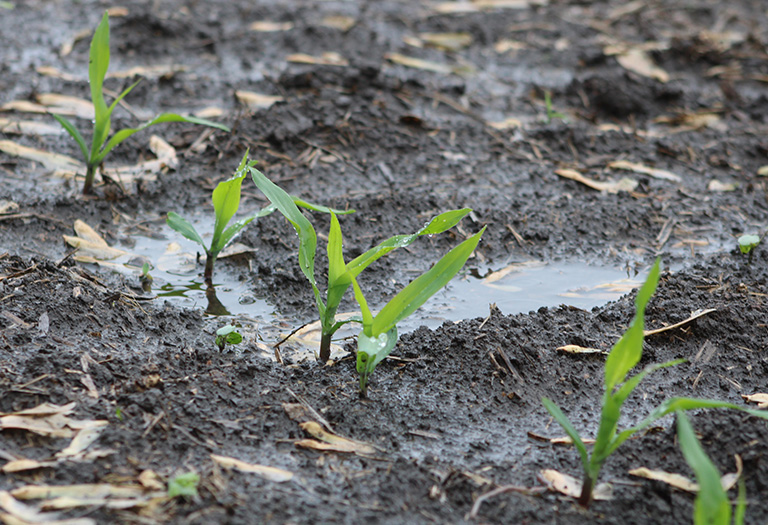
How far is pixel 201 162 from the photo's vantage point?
3.63 m

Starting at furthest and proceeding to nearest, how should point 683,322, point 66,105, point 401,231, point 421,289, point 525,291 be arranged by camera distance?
point 66,105 < point 401,231 < point 525,291 < point 683,322 < point 421,289

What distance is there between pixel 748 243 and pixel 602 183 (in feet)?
3.07

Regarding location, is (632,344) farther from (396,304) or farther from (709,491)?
(396,304)

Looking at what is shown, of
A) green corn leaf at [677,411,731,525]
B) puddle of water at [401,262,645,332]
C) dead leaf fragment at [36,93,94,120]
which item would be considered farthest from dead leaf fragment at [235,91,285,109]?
green corn leaf at [677,411,731,525]

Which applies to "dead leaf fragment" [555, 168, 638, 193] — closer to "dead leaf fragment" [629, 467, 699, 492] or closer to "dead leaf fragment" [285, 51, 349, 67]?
"dead leaf fragment" [285, 51, 349, 67]

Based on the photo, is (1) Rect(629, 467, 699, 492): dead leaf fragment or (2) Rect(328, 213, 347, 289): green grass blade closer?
(1) Rect(629, 467, 699, 492): dead leaf fragment

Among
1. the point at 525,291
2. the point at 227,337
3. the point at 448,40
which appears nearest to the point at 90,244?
the point at 227,337

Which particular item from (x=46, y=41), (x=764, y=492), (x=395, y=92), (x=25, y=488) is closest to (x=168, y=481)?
(x=25, y=488)

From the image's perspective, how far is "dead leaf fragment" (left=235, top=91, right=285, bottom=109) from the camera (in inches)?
163

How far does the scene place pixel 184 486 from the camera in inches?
62.9

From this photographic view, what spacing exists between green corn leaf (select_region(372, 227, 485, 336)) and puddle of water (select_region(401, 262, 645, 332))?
2.08 ft

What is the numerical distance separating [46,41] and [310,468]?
4.20m

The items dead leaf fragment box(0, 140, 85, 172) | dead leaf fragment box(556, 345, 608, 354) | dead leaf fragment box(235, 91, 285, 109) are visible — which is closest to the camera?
dead leaf fragment box(556, 345, 608, 354)

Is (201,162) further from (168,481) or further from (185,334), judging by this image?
(168,481)
